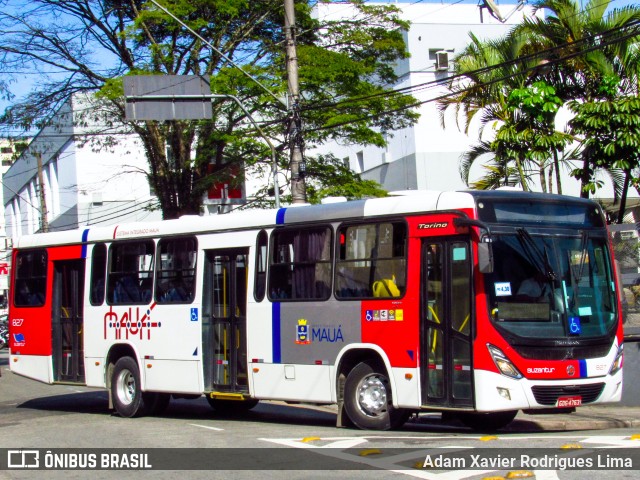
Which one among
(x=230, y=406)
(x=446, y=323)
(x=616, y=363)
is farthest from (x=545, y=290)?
(x=230, y=406)

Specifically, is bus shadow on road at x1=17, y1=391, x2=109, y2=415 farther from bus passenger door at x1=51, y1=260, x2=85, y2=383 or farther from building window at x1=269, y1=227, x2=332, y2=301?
building window at x1=269, y1=227, x2=332, y2=301

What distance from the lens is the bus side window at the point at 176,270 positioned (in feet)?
49.1

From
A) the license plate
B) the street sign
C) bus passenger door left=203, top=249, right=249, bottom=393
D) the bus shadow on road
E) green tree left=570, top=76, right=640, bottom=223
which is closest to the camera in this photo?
the license plate

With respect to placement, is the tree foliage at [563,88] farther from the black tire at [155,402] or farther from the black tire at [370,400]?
the black tire at [155,402]

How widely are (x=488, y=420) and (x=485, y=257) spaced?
2974 millimetres

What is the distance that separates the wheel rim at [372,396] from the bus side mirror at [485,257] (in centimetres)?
230

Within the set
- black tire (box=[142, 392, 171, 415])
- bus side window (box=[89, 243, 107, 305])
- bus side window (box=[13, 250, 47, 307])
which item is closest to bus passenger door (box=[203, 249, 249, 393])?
black tire (box=[142, 392, 171, 415])

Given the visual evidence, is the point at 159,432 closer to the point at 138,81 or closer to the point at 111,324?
the point at 111,324

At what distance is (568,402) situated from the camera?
11.1 meters

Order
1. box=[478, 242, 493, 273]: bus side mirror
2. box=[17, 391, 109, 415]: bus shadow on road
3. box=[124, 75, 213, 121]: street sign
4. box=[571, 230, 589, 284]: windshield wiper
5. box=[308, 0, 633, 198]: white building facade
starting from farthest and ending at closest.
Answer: box=[308, 0, 633, 198]: white building facade < box=[124, 75, 213, 121]: street sign < box=[17, 391, 109, 415]: bus shadow on road < box=[571, 230, 589, 284]: windshield wiper < box=[478, 242, 493, 273]: bus side mirror

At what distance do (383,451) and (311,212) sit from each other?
4.29 meters

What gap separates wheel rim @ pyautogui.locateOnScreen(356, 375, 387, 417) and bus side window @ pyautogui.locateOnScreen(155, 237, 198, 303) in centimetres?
377

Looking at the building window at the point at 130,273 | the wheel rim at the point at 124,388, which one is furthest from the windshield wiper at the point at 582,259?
the wheel rim at the point at 124,388

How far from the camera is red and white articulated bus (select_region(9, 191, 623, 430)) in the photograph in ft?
36.3
